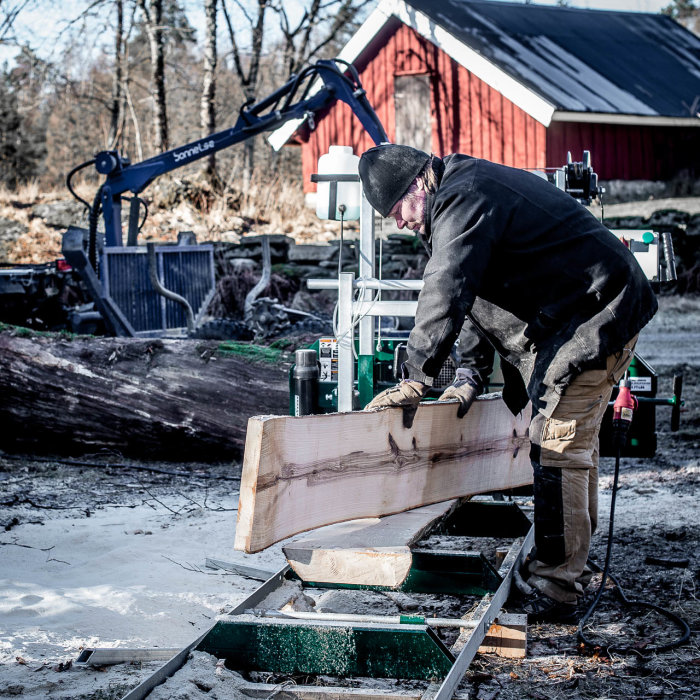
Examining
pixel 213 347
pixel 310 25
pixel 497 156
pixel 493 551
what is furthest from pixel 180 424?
pixel 310 25

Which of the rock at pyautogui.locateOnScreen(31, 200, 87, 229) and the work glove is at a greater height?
the rock at pyautogui.locateOnScreen(31, 200, 87, 229)

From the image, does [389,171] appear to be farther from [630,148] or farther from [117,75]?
[117,75]

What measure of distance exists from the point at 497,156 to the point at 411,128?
2.29 m

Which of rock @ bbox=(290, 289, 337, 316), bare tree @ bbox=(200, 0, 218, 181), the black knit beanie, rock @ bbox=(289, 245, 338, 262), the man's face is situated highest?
bare tree @ bbox=(200, 0, 218, 181)

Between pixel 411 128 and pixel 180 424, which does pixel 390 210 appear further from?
pixel 411 128

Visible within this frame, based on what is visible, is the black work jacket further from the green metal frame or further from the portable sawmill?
the green metal frame

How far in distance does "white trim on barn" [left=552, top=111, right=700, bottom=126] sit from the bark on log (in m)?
12.6

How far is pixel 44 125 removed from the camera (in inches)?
1220

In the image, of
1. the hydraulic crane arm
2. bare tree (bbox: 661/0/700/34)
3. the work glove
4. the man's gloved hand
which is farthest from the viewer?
bare tree (bbox: 661/0/700/34)

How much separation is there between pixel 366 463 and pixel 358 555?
13.4 inches

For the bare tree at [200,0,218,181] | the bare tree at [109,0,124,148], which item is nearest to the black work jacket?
the bare tree at [200,0,218,181]

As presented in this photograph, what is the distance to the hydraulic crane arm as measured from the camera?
916cm

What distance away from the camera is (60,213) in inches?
695

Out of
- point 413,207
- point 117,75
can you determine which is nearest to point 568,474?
point 413,207
